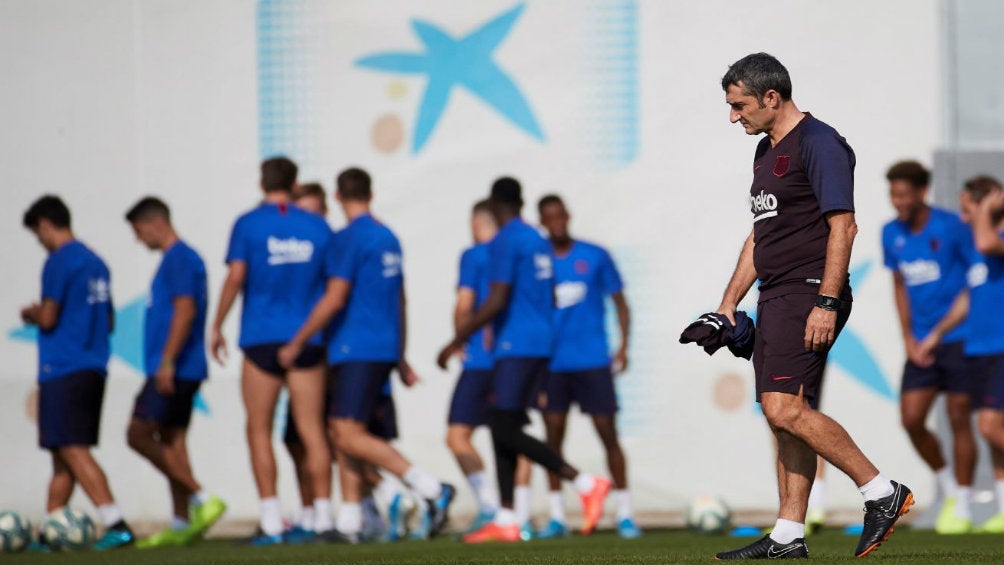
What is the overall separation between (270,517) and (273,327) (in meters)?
1.15

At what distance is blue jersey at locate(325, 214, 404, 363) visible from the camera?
9562mm

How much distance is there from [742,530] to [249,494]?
4.27 meters

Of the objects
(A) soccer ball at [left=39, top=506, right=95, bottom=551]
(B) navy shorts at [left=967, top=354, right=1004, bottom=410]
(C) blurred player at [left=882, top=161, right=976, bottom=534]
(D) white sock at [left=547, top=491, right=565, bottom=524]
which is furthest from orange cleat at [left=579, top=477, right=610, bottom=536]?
(A) soccer ball at [left=39, top=506, right=95, bottom=551]

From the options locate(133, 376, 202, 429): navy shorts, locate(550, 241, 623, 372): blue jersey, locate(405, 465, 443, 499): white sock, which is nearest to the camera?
locate(405, 465, 443, 499): white sock

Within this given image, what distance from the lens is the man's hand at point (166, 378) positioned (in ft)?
33.1

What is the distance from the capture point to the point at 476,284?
10852mm

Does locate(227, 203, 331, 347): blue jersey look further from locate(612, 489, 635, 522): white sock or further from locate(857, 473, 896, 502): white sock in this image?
locate(857, 473, 896, 502): white sock

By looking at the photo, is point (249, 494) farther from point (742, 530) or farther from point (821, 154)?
point (821, 154)

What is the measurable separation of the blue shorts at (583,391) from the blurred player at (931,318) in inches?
75.7

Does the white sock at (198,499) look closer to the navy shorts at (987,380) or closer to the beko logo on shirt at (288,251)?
the beko logo on shirt at (288,251)

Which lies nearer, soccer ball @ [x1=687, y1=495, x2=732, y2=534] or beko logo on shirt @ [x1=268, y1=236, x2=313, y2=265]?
beko logo on shirt @ [x1=268, y1=236, x2=313, y2=265]

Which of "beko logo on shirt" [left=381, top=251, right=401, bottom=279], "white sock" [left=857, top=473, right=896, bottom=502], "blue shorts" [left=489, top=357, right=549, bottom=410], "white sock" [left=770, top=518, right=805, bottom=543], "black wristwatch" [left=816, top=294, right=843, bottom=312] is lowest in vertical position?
"white sock" [left=770, top=518, right=805, bottom=543]

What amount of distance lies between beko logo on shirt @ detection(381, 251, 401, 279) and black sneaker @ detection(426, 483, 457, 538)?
1.32 metres

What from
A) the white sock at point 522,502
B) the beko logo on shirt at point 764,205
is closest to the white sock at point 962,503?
the white sock at point 522,502
